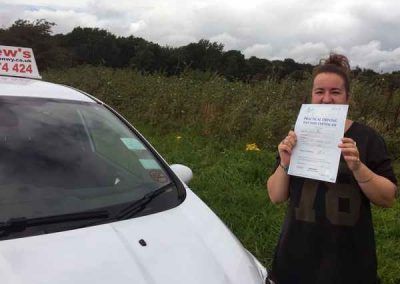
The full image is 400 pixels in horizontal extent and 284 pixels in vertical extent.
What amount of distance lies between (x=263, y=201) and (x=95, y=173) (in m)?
2.82

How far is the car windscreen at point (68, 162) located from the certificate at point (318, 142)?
695 mm

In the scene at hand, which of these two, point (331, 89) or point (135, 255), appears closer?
point (135, 255)

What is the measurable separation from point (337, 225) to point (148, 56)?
126 feet

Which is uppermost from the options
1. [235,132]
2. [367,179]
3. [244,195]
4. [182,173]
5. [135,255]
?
[367,179]

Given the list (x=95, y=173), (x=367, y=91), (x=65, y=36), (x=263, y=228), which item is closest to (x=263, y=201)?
(x=263, y=228)

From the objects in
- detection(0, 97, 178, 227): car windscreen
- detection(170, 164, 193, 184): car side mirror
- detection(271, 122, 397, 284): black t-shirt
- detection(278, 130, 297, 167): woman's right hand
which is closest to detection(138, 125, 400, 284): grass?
detection(170, 164, 193, 184): car side mirror

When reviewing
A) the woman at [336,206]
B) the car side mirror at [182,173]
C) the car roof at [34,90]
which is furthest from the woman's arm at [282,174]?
the car roof at [34,90]

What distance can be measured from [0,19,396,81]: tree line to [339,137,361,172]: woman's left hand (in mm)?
5731

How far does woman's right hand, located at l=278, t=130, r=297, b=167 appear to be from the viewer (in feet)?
7.60

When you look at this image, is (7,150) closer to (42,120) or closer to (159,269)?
(42,120)

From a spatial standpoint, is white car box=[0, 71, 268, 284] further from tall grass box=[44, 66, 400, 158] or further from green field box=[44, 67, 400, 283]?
tall grass box=[44, 66, 400, 158]

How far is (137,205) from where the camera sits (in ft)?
7.82

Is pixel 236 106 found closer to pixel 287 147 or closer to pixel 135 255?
pixel 287 147

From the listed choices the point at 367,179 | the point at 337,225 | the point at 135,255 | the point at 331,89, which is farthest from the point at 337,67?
the point at 135,255
